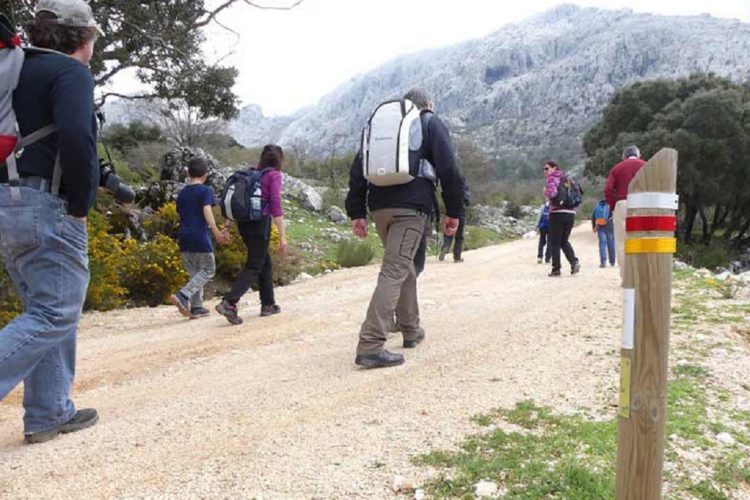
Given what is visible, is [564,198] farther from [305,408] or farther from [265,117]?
[265,117]

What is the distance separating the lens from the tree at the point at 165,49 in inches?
425

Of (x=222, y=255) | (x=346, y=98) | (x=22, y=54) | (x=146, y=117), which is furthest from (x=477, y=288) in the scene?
(x=346, y=98)

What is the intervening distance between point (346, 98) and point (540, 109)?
88.2 metres

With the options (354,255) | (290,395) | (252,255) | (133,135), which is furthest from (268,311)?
(133,135)

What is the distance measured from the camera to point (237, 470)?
2.82 metres

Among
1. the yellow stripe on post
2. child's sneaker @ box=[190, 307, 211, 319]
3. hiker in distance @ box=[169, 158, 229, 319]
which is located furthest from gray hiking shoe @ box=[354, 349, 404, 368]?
child's sneaker @ box=[190, 307, 211, 319]

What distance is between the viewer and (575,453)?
2977mm

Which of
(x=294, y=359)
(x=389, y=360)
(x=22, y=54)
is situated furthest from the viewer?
(x=294, y=359)

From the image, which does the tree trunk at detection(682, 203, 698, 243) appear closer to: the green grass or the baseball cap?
the green grass

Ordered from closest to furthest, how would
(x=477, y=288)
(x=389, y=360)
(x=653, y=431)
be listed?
(x=653, y=431), (x=389, y=360), (x=477, y=288)

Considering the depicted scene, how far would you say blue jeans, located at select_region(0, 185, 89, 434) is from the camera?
2.83 m

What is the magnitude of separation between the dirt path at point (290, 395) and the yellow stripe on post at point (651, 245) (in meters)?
1.45

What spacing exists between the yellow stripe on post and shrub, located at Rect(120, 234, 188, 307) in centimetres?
785

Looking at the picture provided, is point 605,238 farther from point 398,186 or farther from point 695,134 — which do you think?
point 695,134
